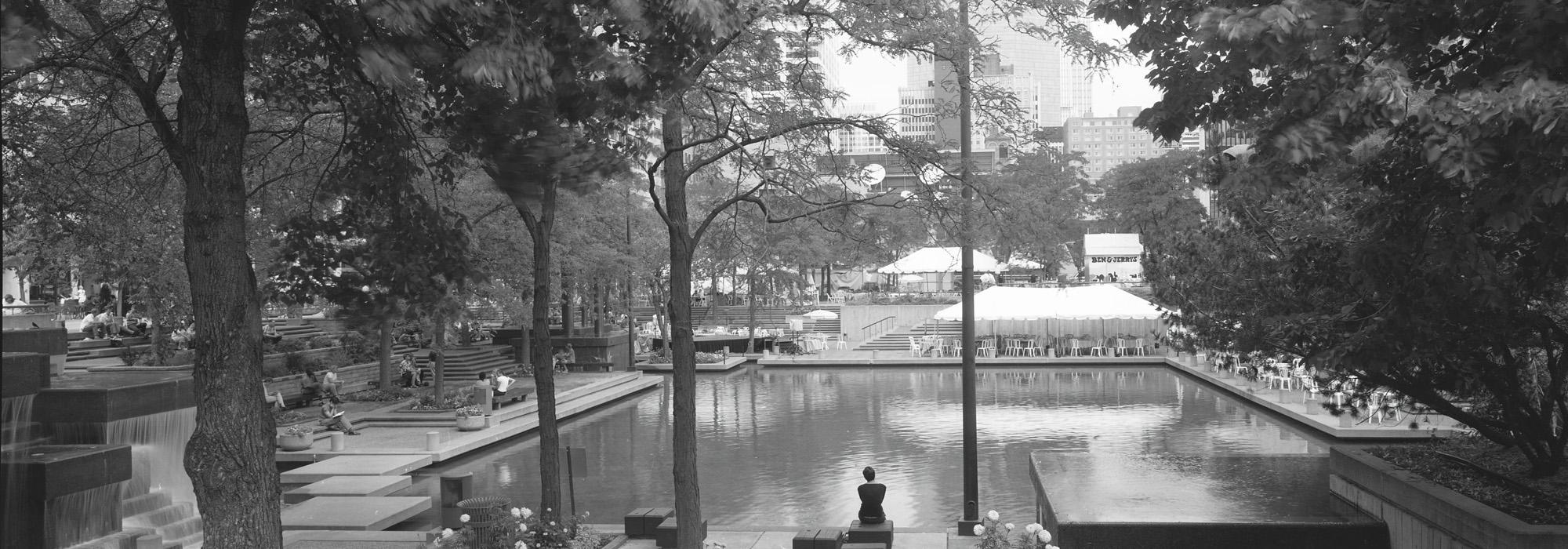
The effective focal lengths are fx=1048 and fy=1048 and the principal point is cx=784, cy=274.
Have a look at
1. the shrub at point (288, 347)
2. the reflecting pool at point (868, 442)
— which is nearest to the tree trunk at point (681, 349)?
the reflecting pool at point (868, 442)

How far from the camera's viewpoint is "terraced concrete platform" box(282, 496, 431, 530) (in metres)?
13.2

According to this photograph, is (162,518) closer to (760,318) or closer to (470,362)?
(470,362)

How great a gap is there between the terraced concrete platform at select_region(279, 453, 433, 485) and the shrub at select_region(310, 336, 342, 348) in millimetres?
16529

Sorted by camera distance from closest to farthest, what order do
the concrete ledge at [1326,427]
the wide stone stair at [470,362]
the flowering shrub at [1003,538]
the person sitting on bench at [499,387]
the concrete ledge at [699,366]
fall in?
the flowering shrub at [1003,538], the concrete ledge at [1326,427], the person sitting on bench at [499,387], the wide stone stair at [470,362], the concrete ledge at [699,366]

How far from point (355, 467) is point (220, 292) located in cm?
1361

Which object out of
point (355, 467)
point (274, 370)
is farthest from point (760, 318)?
point (355, 467)

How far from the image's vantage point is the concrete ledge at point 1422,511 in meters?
8.34

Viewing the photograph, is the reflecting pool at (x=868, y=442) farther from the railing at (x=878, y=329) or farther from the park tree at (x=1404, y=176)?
the railing at (x=878, y=329)

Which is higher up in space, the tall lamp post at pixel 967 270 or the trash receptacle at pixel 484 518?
the tall lamp post at pixel 967 270

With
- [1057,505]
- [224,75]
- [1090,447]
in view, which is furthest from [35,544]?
[1090,447]

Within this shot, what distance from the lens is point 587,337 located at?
126 ft

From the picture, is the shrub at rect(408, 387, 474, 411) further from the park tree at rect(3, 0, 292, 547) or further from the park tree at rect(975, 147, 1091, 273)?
the park tree at rect(3, 0, 292, 547)

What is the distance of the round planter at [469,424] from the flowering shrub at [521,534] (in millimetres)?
10769

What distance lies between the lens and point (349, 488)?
1566 cm
